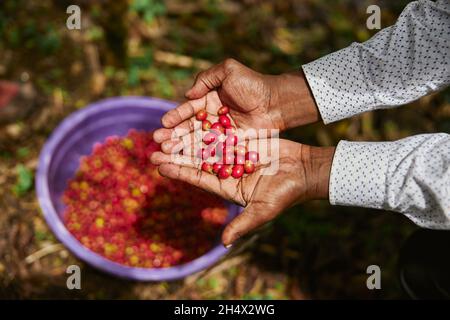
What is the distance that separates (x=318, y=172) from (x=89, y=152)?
5.86ft

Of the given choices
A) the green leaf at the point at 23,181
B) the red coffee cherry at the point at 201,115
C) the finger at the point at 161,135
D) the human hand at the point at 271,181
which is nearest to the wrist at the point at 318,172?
the human hand at the point at 271,181

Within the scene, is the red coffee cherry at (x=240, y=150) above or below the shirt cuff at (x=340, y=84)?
below

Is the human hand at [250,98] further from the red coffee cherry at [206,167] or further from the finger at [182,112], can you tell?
the red coffee cherry at [206,167]

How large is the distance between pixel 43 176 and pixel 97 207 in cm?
41

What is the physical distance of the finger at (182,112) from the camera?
2.79 metres

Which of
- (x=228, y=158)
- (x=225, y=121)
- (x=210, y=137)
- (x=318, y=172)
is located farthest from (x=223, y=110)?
(x=318, y=172)

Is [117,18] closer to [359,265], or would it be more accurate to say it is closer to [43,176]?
[43,176]

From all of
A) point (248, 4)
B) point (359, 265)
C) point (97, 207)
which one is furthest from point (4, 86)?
point (359, 265)

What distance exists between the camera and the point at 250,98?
280 centimetres

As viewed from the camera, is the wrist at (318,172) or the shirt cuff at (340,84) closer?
the wrist at (318,172)

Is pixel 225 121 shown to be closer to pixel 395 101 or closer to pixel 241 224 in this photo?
pixel 241 224

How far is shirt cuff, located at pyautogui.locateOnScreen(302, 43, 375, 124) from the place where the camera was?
2.65m

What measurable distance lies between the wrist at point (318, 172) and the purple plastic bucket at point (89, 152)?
0.69m

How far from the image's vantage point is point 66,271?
326 centimetres
